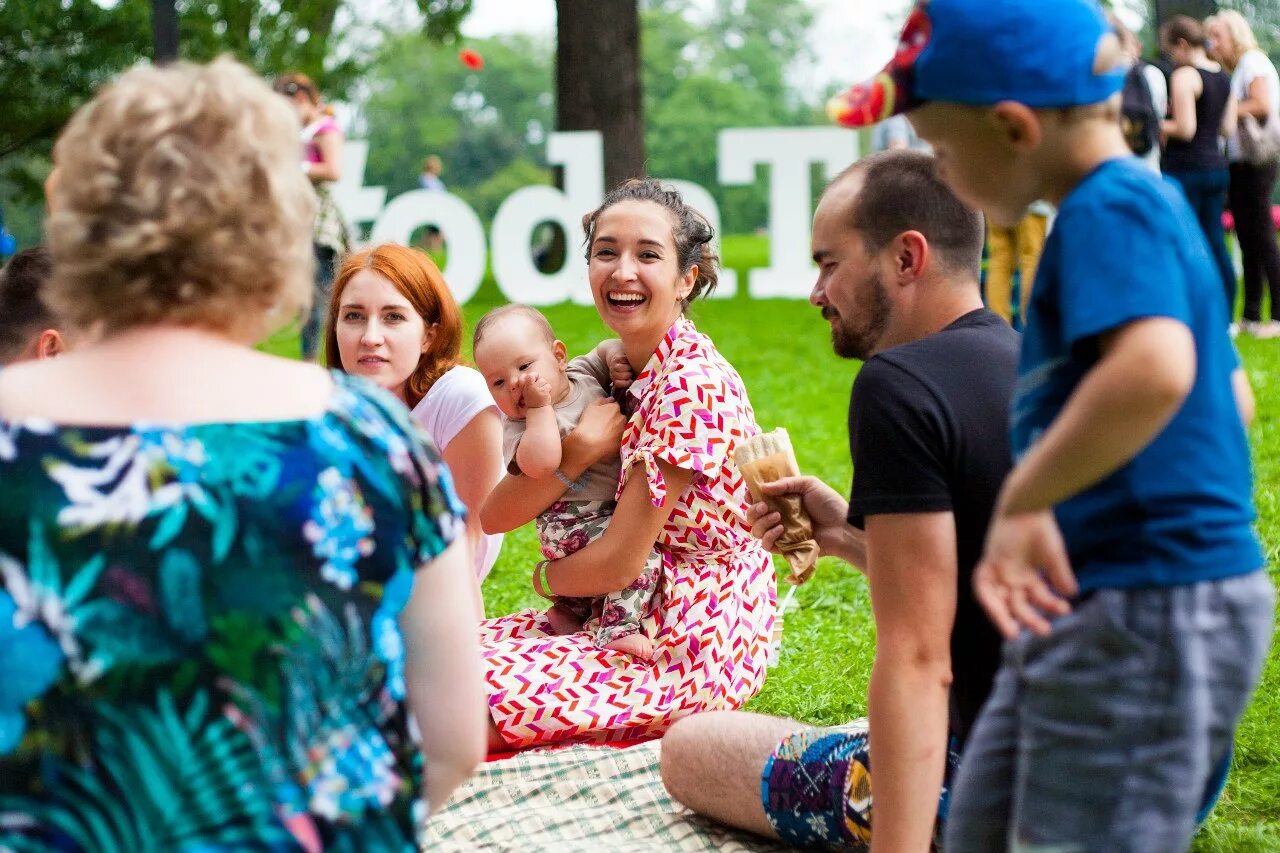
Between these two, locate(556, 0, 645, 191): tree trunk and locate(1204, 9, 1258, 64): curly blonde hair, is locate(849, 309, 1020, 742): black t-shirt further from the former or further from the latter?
locate(556, 0, 645, 191): tree trunk

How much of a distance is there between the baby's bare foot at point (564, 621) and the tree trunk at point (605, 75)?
11.4 m

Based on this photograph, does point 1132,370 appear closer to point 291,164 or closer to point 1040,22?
point 1040,22

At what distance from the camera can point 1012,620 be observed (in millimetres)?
1759

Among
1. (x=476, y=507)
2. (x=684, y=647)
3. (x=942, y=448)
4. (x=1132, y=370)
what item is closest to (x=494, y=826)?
(x=684, y=647)

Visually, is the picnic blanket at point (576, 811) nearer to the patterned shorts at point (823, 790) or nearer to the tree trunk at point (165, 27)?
the patterned shorts at point (823, 790)

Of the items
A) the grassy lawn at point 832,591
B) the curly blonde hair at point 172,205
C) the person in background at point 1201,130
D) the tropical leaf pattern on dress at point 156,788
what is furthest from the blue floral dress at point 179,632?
the person in background at point 1201,130

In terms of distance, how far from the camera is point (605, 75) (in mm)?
15367

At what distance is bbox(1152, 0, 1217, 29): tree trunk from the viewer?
1197cm

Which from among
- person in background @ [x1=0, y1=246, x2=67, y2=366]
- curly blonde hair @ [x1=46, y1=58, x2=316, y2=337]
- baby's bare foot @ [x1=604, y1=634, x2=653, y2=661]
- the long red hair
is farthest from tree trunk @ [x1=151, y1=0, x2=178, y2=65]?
curly blonde hair @ [x1=46, y1=58, x2=316, y2=337]

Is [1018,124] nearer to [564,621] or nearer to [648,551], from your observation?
[648,551]

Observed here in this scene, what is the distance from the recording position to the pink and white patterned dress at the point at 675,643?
12.2ft

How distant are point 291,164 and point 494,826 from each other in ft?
6.73

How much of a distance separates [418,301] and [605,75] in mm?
11771

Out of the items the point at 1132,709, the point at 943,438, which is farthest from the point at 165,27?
the point at 1132,709
